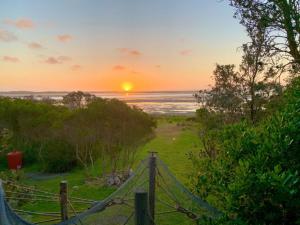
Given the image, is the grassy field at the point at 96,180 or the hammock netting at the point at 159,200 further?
the grassy field at the point at 96,180

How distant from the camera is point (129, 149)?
13.4 m

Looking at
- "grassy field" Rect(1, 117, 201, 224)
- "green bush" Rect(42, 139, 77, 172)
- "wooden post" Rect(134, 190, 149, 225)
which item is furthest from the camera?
"green bush" Rect(42, 139, 77, 172)

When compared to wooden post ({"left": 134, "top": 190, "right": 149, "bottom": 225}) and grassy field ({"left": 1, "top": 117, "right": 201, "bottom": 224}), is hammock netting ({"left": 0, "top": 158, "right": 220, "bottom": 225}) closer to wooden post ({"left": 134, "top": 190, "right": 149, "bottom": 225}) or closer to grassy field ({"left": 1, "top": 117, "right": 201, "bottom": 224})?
wooden post ({"left": 134, "top": 190, "right": 149, "bottom": 225})

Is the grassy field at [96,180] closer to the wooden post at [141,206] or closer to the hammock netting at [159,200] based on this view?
the hammock netting at [159,200]

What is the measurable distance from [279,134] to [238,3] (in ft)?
22.3

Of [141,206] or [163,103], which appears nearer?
[141,206]

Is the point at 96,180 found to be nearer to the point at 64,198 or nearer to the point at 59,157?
the point at 59,157

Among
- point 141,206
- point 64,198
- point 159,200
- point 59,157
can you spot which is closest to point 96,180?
point 59,157

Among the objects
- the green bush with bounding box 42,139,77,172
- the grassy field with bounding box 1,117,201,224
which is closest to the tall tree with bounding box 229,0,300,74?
the grassy field with bounding box 1,117,201,224

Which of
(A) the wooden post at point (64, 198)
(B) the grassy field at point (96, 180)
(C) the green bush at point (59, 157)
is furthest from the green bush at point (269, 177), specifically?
(C) the green bush at point (59, 157)

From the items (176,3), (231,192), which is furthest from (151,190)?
(176,3)

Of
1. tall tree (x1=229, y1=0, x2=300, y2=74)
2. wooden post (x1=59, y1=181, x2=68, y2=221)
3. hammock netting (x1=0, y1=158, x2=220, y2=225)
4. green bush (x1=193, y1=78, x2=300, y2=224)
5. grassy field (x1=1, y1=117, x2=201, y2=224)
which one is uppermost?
tall tree (x1=229, y1=0, x2=300, y2=74)

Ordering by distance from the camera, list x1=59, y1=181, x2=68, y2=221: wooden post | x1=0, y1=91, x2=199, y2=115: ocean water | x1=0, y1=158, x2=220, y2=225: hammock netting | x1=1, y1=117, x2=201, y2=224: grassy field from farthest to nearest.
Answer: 1. x1=0, y1=91, x2=199, y2=115: ocean water
2. x1=1, y1=117, x2=201, y2=224: grassy field
3. x1=59, y1=181, x2=68, y2=221: wooden post
4. x1=0, y1=158, x2=220, y2=225: hammock netting

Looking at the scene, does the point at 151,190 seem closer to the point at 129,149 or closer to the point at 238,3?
the point at 238,3
